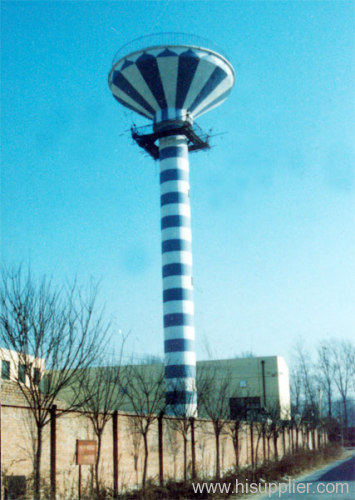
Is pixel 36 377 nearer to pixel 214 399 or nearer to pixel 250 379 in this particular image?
pixel 214 399

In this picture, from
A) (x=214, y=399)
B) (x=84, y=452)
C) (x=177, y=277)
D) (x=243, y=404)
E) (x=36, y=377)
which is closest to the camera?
(x=36, y=377)

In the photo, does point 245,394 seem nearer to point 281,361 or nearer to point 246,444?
point 281,361

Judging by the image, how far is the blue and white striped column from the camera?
117ft

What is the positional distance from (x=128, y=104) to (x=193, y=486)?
29874mm

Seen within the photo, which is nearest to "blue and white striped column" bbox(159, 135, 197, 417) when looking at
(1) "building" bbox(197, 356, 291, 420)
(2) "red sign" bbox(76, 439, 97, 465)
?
(1) "building" bbox(197, 356, 291, 420)

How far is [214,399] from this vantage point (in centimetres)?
4288

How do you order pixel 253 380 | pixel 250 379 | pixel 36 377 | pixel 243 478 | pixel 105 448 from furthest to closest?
→ pixel 250 379
pixel 253 380
pixel 243 478
pixel 105 448
pixel 36 377

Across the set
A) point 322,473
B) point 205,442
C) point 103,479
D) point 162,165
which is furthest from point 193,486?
point 162,165

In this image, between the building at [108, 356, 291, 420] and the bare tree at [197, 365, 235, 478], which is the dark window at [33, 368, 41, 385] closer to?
the bare tree at [197, 365, 235, 478]

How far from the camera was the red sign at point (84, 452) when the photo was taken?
15.3 metres

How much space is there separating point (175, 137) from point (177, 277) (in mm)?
10129

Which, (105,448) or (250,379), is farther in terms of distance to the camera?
(250,379)

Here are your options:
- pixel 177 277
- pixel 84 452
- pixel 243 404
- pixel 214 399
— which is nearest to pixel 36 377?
pixel 84 452

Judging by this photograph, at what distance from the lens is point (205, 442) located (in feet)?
96.0
